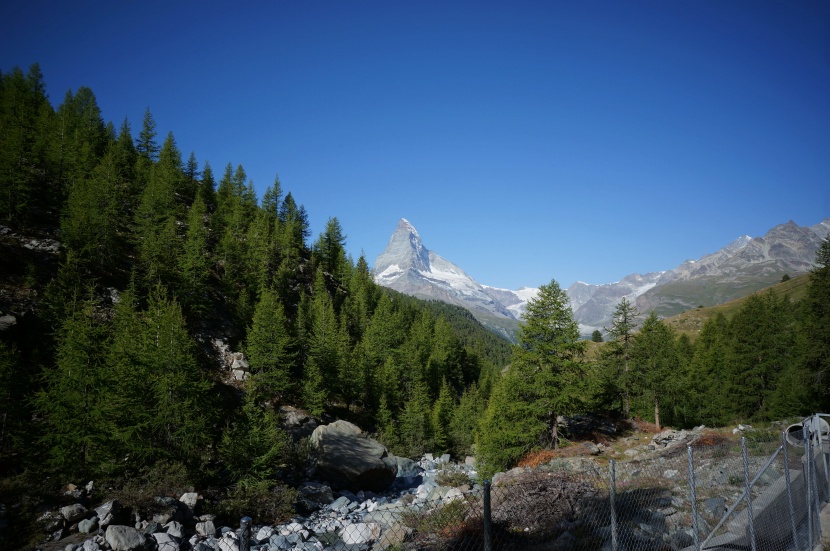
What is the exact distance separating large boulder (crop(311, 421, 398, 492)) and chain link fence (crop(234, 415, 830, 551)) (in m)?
11.8

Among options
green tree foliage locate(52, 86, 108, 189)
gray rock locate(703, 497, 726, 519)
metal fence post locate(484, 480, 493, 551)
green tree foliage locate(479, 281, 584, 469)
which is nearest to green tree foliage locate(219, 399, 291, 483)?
green tree foliage locate(479, 281, 584, 469)

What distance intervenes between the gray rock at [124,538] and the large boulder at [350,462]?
611 inches

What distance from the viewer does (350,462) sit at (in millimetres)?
30750

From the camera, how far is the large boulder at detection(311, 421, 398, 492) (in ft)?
99.4

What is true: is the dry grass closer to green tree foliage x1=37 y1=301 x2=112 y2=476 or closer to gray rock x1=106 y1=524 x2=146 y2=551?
gray rock x1=106 y1=524 x2=146 y2=551

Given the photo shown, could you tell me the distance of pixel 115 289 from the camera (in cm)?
3712

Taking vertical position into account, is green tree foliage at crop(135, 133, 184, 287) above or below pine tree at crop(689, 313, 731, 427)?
above

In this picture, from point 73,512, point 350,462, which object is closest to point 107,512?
point 73,512

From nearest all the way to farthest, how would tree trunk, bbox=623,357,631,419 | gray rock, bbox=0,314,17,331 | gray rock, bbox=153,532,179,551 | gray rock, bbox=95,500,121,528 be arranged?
1. gray rock, bbox=153,532,179,551
2. gray rock, bbox=95,500,121,528
3. gray rock, bbox=0,314,17,331
4. tree trunk, bbox=623,357,631,419

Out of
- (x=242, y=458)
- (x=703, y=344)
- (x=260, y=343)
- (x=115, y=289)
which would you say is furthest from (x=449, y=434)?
(x=703, y=344)

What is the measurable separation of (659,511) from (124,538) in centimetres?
1976

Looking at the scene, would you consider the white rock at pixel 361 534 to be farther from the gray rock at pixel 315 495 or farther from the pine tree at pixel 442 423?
the pine tree at pixel 442 423

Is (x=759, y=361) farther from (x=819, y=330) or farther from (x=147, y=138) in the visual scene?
(x=147, y=138)

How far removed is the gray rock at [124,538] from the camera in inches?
601
